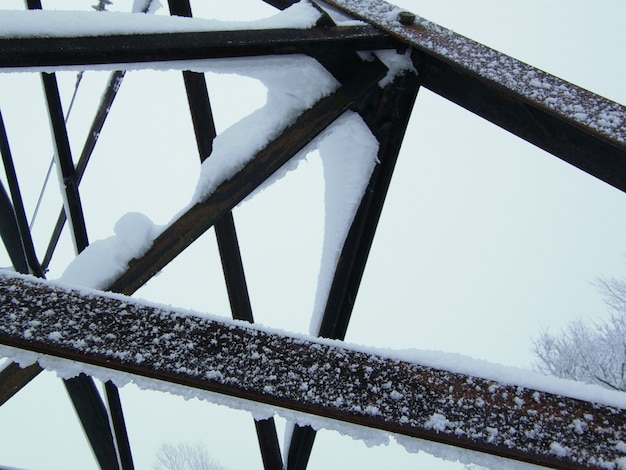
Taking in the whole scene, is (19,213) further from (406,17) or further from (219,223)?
(406,17)

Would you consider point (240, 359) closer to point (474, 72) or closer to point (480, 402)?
point (480, 402)

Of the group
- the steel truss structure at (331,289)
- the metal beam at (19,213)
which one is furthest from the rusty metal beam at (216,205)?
the metal beam at (19,213)

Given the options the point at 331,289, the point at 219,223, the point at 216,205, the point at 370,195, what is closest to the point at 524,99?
the point at 370,195

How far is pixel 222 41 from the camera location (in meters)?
1.15

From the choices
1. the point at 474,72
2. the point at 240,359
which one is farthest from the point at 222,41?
the point at 240,359

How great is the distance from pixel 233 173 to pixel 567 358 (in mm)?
13458

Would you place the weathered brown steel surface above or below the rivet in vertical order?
below

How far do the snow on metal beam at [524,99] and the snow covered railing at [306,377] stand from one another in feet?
1.97

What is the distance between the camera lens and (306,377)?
0.79 meters

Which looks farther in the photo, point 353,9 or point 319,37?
point 353,9

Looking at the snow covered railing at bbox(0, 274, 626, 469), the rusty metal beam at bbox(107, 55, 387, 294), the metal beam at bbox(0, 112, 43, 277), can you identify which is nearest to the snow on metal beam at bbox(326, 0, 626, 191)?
the rusty metal beam at bbox(107, 55, 387, 294)

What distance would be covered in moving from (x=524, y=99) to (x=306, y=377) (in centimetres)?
84

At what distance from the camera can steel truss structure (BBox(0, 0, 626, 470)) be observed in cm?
77

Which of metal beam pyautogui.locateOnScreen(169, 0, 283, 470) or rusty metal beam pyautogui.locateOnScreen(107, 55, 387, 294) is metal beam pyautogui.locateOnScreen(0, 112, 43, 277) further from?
rusty metal beam pyautogui.locateOnScreen(107, 55, 387, 294)
